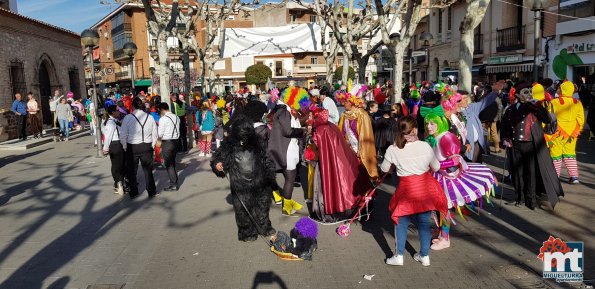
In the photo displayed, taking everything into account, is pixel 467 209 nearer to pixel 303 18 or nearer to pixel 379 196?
pixel 379 196

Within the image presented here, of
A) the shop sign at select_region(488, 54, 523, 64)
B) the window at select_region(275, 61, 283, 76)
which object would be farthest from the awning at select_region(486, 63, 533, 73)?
the window at select_region(275, 61, 283, 76)

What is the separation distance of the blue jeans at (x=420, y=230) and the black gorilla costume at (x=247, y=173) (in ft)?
5.51

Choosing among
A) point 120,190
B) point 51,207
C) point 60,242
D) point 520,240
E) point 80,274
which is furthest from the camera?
point 120,190

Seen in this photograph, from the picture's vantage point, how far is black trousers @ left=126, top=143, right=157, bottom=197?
7793 millimetres

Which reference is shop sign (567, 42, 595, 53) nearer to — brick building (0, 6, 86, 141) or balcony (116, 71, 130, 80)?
brick building (0, 6, 86, 141)

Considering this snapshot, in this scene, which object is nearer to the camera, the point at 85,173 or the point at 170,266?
the point at 170,266

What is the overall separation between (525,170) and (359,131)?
7.70ft

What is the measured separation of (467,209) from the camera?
6250 mm

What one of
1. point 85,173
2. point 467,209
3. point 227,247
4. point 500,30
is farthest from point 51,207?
point 500,30

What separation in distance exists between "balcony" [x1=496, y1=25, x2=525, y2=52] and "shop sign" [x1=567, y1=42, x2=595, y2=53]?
362 centimetres

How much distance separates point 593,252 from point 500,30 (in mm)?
22605

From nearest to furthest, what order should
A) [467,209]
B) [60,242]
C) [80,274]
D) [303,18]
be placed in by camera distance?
[80,274], [60,242], [467,209], [303,18]

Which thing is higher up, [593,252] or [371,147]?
[371,147]

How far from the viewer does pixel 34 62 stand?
832 inches
